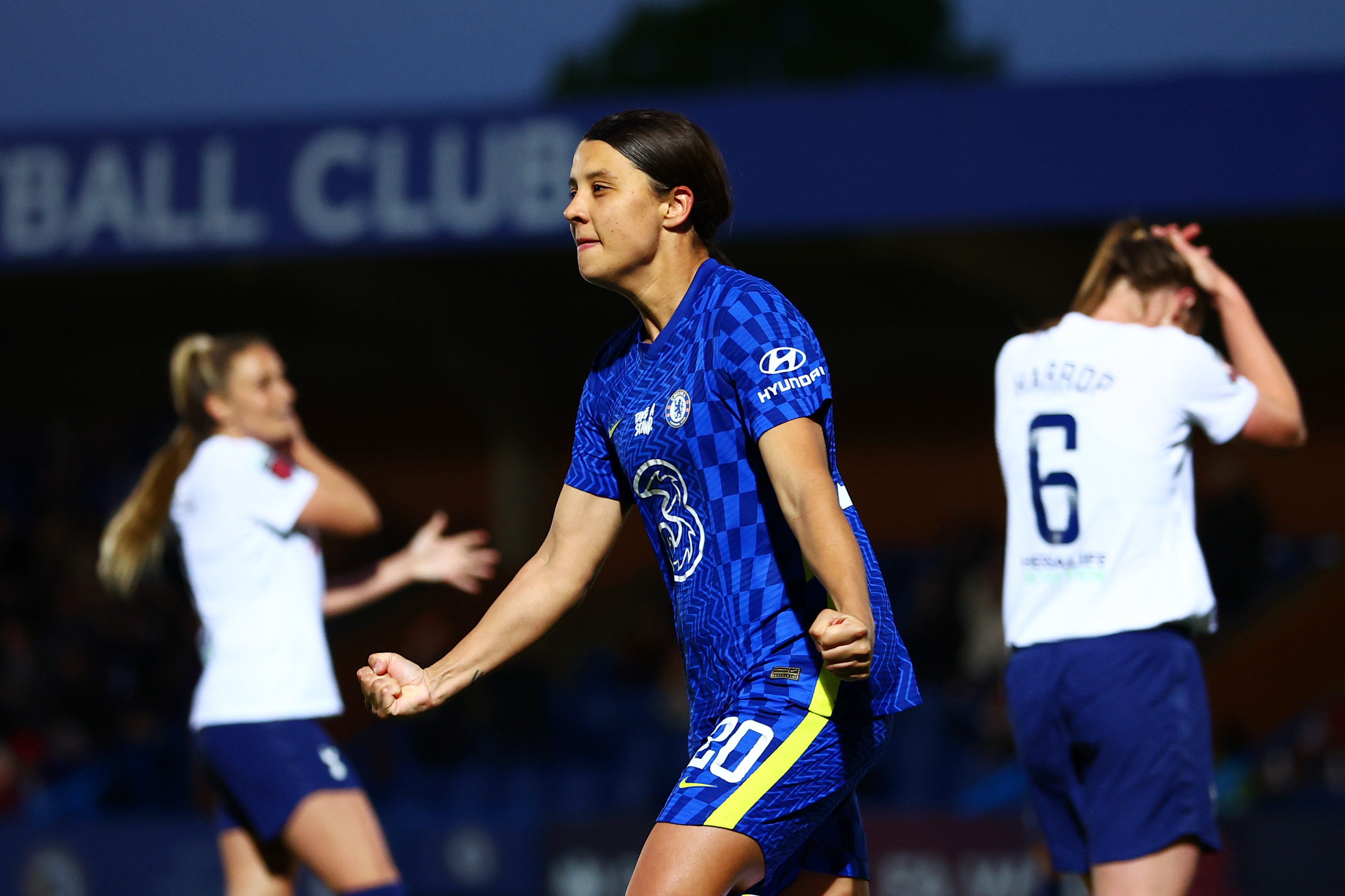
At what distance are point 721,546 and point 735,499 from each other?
0.09 m

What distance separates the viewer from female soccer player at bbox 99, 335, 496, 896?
→ 14.8 feet

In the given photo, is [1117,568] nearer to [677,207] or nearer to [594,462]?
[594,462]

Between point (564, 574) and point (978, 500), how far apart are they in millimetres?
10634

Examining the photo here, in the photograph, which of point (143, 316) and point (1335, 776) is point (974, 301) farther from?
point (143, 316)

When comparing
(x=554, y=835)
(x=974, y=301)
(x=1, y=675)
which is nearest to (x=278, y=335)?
(x=1, y=675)

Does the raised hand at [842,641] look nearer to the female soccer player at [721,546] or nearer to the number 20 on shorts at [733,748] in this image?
the female soccer player at [721,546]

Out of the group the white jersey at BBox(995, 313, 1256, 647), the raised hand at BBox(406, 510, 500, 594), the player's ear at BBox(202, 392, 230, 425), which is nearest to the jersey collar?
the white jersey at BBox(995, 313, 1256, 647)

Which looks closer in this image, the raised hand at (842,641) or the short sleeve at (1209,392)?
the raised hand at (842,641)

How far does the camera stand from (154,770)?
422 inches

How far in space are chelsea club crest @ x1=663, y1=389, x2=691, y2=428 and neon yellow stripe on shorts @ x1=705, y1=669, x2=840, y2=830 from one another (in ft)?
Answer: 1.68

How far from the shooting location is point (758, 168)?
8.92 meters

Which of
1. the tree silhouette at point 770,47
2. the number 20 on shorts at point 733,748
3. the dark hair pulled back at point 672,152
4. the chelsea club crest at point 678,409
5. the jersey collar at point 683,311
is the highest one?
the tree silhouette at point 770,47

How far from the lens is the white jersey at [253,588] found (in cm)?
462

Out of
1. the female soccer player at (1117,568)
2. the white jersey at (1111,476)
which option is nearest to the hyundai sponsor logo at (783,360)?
the white jersey at (1111,476)
